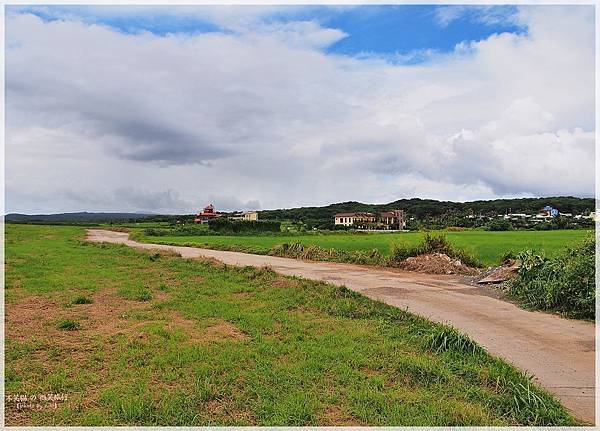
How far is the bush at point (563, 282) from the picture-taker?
8773 millimetres

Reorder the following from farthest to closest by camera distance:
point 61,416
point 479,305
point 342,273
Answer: point 342,273 < point 479,305 < point 61,416

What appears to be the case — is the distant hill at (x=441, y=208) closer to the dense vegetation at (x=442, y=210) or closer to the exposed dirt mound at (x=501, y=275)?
the dense vegetation at (x=442, y=210)

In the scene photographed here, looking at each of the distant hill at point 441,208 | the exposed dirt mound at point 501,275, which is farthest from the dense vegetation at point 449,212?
the exposed dirt mound at point 501,275

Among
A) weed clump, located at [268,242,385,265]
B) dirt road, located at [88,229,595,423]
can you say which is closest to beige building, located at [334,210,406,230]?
weed clump, located at [268,242,385,265]

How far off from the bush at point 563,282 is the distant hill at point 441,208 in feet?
192

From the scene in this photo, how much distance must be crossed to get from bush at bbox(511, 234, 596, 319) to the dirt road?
1.43ft

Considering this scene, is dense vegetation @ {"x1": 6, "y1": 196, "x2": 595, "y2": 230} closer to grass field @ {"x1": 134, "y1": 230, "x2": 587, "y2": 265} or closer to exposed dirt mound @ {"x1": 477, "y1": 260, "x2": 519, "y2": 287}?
grass field @ {"x1": 134, "y1": 230, "x2": 587, "y2": 265}

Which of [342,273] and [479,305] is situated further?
[342,273]

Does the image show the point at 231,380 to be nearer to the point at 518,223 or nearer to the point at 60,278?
the point at 60,278

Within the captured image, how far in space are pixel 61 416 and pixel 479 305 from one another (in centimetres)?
823

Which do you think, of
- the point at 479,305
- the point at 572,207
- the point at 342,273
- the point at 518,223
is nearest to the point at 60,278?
the point at 342,273

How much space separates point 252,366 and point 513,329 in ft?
15.1

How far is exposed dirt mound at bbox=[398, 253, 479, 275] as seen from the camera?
15.9 meters

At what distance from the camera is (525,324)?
26.7ft
